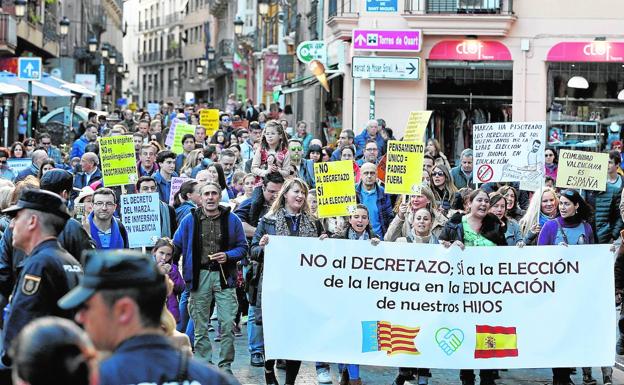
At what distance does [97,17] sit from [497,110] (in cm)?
5650

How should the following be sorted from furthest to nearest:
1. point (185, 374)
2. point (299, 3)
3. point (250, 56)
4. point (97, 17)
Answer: point (97, 17)
point (250, 56)
point (299, 3)
point (185, 374)

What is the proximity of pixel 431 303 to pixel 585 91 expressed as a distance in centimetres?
1748

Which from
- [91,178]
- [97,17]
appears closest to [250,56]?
[97,17]

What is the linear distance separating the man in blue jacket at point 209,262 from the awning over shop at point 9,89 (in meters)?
17.7

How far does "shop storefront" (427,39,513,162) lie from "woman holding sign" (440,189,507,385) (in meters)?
16.2

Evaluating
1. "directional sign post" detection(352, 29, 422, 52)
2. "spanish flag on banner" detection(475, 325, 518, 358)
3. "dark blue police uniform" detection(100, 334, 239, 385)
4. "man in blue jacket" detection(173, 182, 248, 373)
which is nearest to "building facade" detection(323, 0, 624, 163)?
"directional sign post" detection(352, 29, 422, 52)

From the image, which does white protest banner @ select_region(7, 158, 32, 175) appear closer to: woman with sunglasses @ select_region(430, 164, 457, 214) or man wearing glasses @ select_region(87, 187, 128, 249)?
woman with sunglasses @ select_region(430, 164, 457, 214)

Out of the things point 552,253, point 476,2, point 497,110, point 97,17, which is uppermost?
point 97,17

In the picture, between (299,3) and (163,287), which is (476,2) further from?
(163,287)

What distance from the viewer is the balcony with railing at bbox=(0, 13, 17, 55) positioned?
35.6 meters

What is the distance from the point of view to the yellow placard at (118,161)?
14133 millimetres

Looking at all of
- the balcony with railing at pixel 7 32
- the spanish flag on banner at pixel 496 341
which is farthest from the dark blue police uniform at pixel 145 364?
the balcony with railing at pixel 7 32

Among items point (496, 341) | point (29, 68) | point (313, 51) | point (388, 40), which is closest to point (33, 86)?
point (29, 68)

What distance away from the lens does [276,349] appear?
10320 mm
